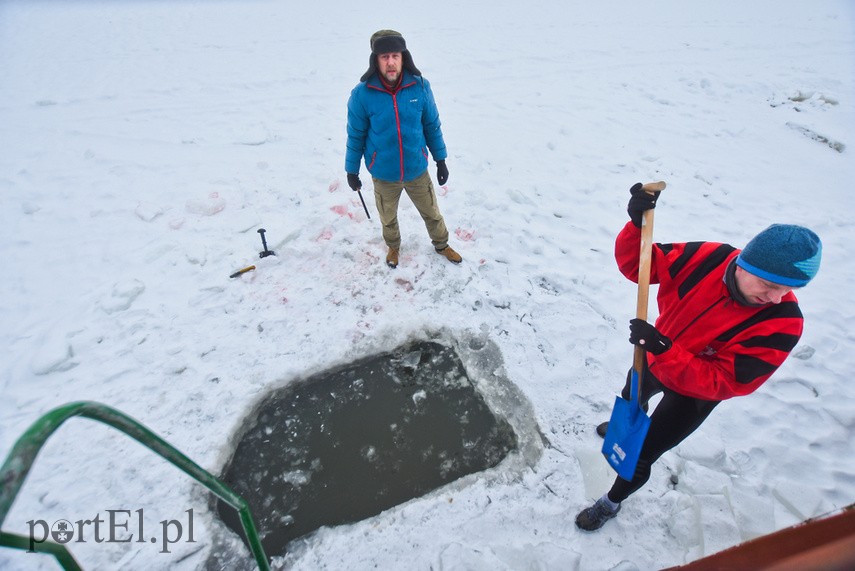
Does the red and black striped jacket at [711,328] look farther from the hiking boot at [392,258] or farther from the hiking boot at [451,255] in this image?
the hiking boot at [392,258]

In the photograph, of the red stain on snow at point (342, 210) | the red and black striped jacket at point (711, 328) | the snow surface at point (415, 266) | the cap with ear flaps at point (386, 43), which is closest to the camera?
the red and black striped jacket at point (711, 328)

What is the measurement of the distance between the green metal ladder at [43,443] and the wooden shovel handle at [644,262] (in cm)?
200

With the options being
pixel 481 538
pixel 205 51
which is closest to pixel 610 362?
pixel 481 538

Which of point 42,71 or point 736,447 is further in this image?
point 42,71

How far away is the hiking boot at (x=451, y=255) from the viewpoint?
4.13 meters

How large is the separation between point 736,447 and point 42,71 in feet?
38.7

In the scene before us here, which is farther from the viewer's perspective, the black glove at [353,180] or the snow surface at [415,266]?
the black glove at [353,180]

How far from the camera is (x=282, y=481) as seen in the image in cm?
271

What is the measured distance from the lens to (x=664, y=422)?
7.06 ft

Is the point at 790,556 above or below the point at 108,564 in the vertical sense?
above

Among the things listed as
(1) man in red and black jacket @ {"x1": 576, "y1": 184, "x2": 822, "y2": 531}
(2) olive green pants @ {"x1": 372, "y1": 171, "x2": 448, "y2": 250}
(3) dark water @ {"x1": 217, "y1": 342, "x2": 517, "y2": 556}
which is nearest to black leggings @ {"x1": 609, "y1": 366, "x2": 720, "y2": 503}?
(1) man in red and black jacket @ {"x1": 576, "y1": 184, "x2": 822, "y2": 531}

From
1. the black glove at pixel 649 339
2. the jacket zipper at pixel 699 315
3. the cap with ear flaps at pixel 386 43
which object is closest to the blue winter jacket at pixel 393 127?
the cap with ear flaps at pixel 386 43

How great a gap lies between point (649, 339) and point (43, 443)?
89.2 inches

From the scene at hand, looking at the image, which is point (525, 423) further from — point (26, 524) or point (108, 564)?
point (26, 524)
